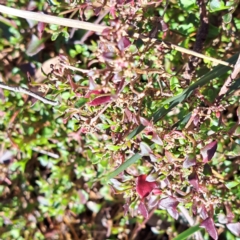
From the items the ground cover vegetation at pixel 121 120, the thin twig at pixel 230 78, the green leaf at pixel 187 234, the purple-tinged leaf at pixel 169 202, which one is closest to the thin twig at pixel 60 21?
the ground cover vegetation at pixel 121 120

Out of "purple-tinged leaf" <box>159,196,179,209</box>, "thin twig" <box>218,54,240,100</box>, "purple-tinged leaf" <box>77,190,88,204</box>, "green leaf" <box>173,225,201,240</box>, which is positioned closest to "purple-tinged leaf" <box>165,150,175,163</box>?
"purple-tinged leaf" <box>159,196,179,209</box>

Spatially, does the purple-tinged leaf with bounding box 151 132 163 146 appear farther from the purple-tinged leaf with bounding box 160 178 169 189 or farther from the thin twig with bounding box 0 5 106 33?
the thin twig with bounding box 0 5 106 33

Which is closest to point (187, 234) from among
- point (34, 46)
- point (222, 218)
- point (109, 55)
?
point (222, 218)

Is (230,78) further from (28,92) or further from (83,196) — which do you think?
(83,196)

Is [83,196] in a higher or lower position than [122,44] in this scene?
lower

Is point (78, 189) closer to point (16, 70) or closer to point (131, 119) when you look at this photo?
point (16, 70)

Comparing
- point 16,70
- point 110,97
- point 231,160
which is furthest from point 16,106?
point 231,160

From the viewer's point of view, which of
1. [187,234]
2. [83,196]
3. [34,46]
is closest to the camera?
[187,234]

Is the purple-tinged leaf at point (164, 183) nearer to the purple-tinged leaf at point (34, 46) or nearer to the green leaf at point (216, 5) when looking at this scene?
the green leaf at point (216, 5)
